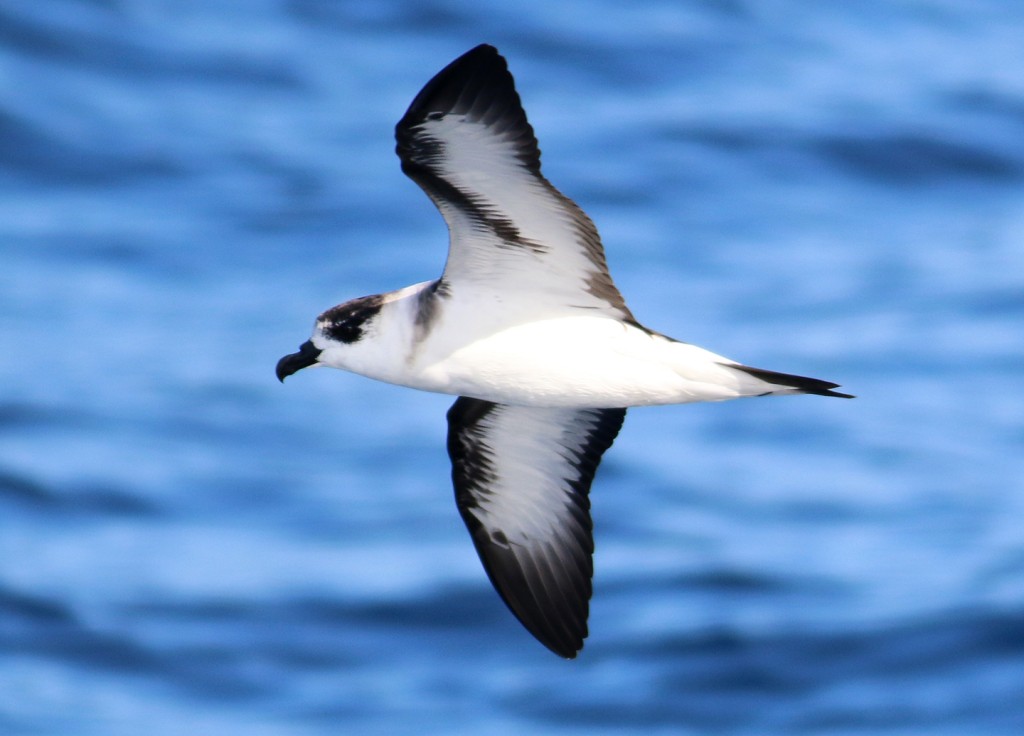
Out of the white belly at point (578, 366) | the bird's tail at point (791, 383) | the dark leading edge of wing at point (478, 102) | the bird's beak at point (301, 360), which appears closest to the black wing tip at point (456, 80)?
the dark leading edge of wing at point (478, 102)

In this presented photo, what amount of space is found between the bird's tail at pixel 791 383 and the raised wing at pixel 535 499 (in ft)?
5.17

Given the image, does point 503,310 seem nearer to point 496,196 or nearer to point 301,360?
point 496,196

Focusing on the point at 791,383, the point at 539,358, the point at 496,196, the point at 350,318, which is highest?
the point at 496,196

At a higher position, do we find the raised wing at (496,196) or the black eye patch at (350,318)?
the raised wing at (496,196)

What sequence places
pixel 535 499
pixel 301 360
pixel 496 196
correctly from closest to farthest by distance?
pixel 496 196 < pixel 301 360 < pixel 535 499

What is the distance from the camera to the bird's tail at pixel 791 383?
8141mm

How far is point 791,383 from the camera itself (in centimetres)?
827

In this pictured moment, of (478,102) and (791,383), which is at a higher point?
(478,102)

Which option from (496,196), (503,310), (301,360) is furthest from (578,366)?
(301,360)

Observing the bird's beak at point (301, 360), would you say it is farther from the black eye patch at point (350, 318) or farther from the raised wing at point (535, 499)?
the raised wing at point (535, 499)

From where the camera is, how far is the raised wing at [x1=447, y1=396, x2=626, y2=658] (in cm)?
975

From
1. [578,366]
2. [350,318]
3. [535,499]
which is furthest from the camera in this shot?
[535,499]

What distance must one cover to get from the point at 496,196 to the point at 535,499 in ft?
7.41

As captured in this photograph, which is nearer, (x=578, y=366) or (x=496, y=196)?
(x=496, y=196)
